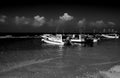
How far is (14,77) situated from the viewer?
12531 mm

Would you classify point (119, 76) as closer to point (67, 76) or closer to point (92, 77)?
point (92, 77)

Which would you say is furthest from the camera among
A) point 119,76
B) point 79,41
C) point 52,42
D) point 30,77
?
point 79,41

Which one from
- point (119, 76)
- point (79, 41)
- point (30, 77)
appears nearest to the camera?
point (119, 76)

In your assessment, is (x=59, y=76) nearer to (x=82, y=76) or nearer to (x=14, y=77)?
(x=82, y=76)

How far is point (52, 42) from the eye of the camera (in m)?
56.2

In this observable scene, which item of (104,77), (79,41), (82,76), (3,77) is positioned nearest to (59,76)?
(82,76)

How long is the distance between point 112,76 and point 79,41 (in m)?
49.5

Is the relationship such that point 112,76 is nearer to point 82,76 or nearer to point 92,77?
point 92,77

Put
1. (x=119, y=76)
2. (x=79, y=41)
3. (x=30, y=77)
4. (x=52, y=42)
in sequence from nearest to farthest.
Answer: (x=119, y=76), (x=30, y=77), (x=52, y=42), (x=79, y=41)

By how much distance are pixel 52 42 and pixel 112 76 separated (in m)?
44.9

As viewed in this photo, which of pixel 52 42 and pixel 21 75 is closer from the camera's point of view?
pixel 21 75

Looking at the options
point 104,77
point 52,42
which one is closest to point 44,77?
point 104,77

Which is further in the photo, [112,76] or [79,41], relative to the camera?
[79,41]

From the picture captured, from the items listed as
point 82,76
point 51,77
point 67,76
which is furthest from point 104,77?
point 51,77
